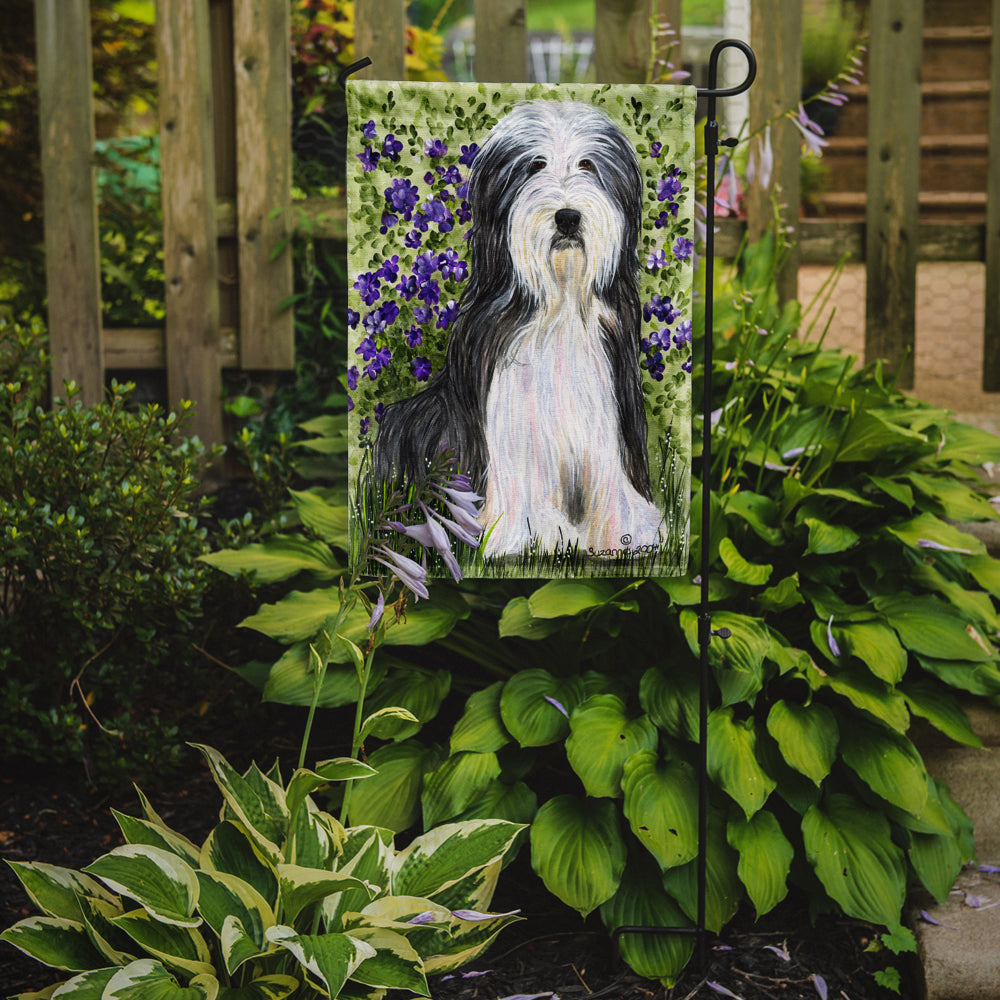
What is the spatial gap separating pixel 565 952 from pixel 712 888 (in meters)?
0.32

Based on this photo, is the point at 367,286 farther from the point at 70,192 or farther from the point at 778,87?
the point at 778,87

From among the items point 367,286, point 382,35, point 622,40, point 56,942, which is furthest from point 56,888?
point 622,40

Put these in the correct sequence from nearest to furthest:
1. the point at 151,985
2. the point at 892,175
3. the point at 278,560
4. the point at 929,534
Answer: the point at 151,985
the point at 929,534
the point at 278,560
the point at 892,175

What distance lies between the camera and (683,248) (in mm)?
1963

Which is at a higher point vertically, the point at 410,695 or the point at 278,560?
the point at 278,560

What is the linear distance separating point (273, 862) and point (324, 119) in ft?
9.45

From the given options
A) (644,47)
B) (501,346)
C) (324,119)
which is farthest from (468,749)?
(324,119)

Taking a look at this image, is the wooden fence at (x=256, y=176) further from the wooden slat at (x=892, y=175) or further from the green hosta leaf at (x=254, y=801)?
the green hosta leaf at (x=254, y=801)

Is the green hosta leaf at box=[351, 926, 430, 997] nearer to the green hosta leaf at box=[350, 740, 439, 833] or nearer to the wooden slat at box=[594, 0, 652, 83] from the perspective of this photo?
the green hosta leaf at box=[350, 740, 439, 833]

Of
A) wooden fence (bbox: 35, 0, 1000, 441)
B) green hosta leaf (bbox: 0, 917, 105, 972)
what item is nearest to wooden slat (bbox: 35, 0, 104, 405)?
wooden fence (bbox: 35, 0, 1000, 441)

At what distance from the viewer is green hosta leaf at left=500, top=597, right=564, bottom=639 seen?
83.4 inches

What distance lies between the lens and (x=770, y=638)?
82.7 inches

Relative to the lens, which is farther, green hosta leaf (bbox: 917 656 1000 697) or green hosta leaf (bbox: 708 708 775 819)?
green hosta leaf (bbox: 917 656 1000 697)

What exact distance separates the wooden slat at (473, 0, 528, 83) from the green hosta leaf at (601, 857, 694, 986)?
237 centimetres
